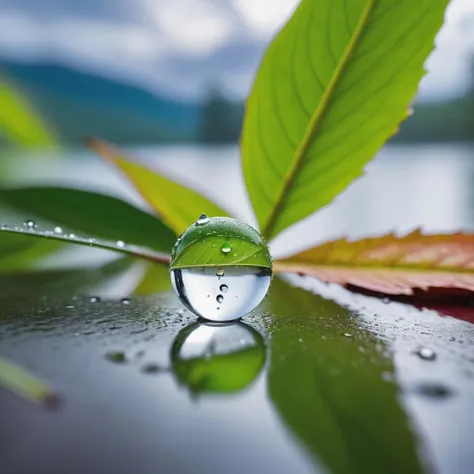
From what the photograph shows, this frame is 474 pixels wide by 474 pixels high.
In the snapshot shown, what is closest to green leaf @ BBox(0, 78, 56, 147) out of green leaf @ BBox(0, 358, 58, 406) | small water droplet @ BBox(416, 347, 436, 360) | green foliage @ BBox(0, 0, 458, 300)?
green foliage @ BBox(0, 0, 458, 300)

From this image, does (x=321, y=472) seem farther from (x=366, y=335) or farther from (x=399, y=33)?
(x=399, y=33)

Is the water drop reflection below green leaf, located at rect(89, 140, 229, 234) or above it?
below

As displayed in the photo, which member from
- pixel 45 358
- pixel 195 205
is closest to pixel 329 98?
pixel 195 205

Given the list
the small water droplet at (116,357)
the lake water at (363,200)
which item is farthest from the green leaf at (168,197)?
the small water droplet at (116,357)

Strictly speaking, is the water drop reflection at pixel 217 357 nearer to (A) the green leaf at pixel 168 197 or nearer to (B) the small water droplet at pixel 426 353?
(B) the small water droplet at pixel 426 353

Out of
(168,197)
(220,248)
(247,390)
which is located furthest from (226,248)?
(168,197)

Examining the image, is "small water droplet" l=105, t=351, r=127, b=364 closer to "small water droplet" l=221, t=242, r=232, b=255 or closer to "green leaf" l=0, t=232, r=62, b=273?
"small water droplet" l=221, t=242, r=232, b=255
